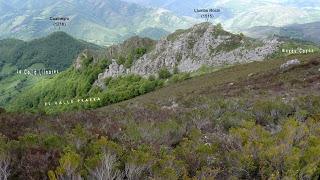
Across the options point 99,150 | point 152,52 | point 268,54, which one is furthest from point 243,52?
point 99,150

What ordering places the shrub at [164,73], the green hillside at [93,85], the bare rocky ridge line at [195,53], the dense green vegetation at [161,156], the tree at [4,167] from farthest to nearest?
the shrub at [164,73] < the green hillside at [93,85] < the bare rocky ridge line at [195,53] < the dense green vegetation at [161,156] < the tree at [4,167]

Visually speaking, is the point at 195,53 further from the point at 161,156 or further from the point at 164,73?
the point at 161,156

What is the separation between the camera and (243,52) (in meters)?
106

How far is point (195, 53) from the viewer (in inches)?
4562

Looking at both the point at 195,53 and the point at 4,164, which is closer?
the point at 4,164

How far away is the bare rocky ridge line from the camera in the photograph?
106 m

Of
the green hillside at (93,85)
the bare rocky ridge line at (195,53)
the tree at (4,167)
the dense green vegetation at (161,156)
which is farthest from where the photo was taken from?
the green hillside at (93,85)

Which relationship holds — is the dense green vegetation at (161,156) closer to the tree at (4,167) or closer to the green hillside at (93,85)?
the tree at (4,167)

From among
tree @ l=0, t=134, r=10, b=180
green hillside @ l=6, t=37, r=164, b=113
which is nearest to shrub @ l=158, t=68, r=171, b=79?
green hillside @ l=6, t=37, r=164, b=113

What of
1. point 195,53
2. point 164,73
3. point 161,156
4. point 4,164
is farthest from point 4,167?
point 195,53

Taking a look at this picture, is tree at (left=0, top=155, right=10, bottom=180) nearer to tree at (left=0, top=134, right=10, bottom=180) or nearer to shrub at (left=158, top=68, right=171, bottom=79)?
tree at (left=0, top=134, right=10, bottom=180)

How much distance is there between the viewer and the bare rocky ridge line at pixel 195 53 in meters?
106

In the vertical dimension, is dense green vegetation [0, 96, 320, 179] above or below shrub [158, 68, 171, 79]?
above

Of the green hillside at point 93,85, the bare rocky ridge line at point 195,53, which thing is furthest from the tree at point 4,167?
the bare rocky ridge line at point 195,53
